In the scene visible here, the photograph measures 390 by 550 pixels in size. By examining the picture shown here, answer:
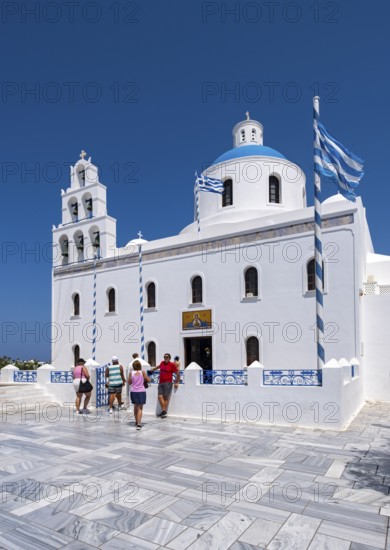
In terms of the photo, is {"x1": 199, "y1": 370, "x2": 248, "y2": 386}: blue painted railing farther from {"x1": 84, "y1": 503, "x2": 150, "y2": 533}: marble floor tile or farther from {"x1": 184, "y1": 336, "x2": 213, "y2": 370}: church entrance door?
{"x1": 184, "y1": 336, "x2": 213, "y2": 370}: church entrance door

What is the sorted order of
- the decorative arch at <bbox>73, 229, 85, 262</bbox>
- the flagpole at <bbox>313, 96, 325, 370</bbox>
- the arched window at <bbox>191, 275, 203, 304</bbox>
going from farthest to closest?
the decorative arch at <bbox>73, 229, 85, 262</bbox>
the arched window at <bbox>191, 275, 203, 304</bbox>
the flagpole at <bbox>313, 96, 325, 370</bbox>

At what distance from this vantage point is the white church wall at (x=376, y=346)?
14.1 meters

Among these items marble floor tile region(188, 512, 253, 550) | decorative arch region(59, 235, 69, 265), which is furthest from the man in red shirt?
decorative arch region(59, 235, 69, 265)

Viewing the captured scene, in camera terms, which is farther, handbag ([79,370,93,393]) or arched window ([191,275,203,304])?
arched window ([191,275,203,304])

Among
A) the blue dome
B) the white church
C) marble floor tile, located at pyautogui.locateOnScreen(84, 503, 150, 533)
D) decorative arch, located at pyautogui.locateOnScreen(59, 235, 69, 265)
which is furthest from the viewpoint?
decorative arch, located at pyautogui.locateOnScreen(59, 235, 69, 265)

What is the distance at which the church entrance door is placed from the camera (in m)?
17.1

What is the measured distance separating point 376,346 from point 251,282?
16.6 ft

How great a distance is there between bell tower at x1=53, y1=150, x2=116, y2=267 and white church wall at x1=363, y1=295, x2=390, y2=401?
41.1 feet

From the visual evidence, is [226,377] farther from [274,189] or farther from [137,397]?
[274,189]

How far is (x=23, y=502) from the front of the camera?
4.98 m

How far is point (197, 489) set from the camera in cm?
532

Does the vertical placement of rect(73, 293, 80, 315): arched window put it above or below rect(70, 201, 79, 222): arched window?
below

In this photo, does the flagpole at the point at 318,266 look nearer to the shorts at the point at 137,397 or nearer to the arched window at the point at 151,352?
the shorts at the point at 137,397

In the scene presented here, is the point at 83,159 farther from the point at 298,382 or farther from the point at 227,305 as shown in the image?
the point at 298,382
